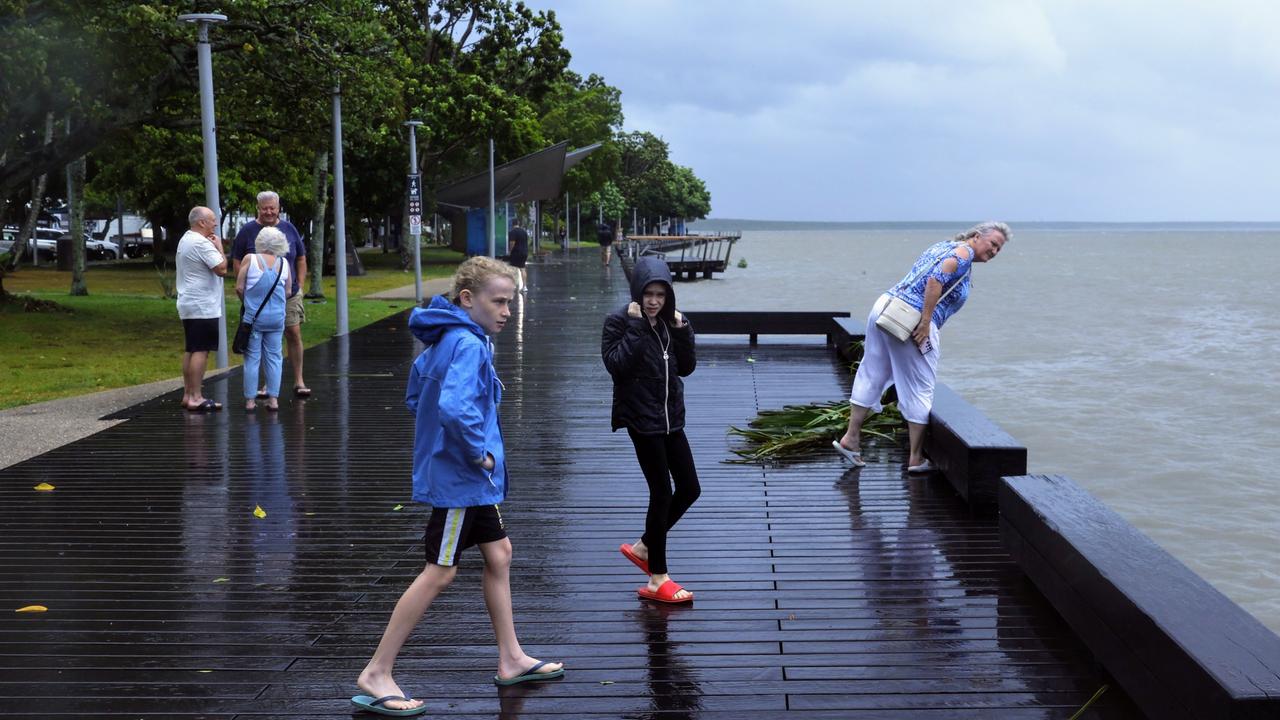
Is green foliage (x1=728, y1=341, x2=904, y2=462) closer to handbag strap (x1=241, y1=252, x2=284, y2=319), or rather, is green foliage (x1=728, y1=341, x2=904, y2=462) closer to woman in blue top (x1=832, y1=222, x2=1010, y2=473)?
woman in blue top (x1=832, y1=222, x2=1010, y2=473)

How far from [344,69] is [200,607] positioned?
15.6m

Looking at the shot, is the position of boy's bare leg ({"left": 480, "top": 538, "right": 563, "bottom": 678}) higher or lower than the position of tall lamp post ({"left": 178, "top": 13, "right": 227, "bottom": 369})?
lower

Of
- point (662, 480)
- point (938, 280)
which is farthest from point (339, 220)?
point (662, 480)

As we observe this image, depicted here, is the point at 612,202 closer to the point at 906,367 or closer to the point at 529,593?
the point at 906,367

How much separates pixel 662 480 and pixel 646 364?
1.64 ft

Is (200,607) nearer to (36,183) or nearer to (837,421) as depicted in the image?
(837,421)

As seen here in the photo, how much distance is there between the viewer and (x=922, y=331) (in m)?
8.08

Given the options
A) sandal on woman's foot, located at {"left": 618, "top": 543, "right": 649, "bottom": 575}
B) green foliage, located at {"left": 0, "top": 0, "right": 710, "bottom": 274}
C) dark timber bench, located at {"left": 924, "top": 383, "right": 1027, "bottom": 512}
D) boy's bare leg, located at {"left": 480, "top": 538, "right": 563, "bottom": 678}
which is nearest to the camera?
boy's bare leg, located at {"left": 480, "top": 538, "right": 563, "bottom": 678}

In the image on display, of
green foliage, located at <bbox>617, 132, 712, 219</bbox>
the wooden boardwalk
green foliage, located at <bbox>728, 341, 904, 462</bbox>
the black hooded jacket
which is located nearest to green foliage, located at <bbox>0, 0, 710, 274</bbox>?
the wooden boardwalk

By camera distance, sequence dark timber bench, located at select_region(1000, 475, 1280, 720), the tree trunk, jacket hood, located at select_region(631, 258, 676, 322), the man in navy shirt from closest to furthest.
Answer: dark timber bench, located at select_region(1000, 475, 1280, 720), jacket hood, located at select_region(631, 258, 676, 322), the man in navy shirt, the tree trunk

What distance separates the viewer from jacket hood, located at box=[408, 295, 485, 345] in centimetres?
438

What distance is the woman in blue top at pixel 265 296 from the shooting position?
421 inches

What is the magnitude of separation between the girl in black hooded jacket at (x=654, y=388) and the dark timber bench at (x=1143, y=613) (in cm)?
143

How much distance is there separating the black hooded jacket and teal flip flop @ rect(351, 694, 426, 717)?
166cm
